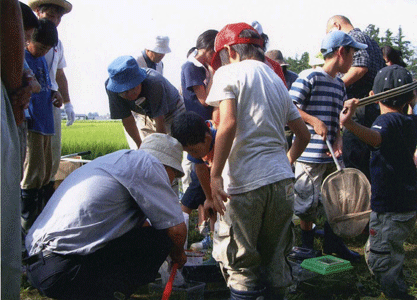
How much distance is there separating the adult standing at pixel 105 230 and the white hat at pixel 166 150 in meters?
0.11

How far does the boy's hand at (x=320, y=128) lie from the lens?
10.6ft

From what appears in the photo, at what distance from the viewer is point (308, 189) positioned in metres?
3.49

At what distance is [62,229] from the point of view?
6.87 feet

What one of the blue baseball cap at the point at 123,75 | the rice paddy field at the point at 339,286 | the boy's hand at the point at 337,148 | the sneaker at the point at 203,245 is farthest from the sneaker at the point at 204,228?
the blue baseball cap at the point at 123,75

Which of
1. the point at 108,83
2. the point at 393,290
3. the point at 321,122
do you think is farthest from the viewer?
the point at 108,83

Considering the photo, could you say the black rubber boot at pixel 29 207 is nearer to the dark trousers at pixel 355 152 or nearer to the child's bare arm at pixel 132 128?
the child's bare arm at pixel 132 128

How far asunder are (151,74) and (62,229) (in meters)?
2.00

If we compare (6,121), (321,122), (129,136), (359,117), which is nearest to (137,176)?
(6,121)

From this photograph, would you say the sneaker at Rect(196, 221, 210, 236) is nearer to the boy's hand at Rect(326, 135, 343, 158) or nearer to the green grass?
the boy's hand at Rect(326, 135, 343, 158)

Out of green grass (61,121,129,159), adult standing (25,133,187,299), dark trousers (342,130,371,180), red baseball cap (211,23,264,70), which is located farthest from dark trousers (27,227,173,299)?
green grass (61,121,129,159)

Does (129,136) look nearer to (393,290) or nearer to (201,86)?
(201,86)

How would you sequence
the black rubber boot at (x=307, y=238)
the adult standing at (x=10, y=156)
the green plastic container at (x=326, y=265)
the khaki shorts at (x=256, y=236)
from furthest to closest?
the black rubber boot at (x=307, y=238), the green plastic container at (x=326, y=265), the khaki shorts at (x=256, y=236), the adult standing at (x=10, y=156)

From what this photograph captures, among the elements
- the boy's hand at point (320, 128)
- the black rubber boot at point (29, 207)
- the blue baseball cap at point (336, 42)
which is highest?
the blue baseball cap at point (336, 42)

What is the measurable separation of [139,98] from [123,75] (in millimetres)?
289
